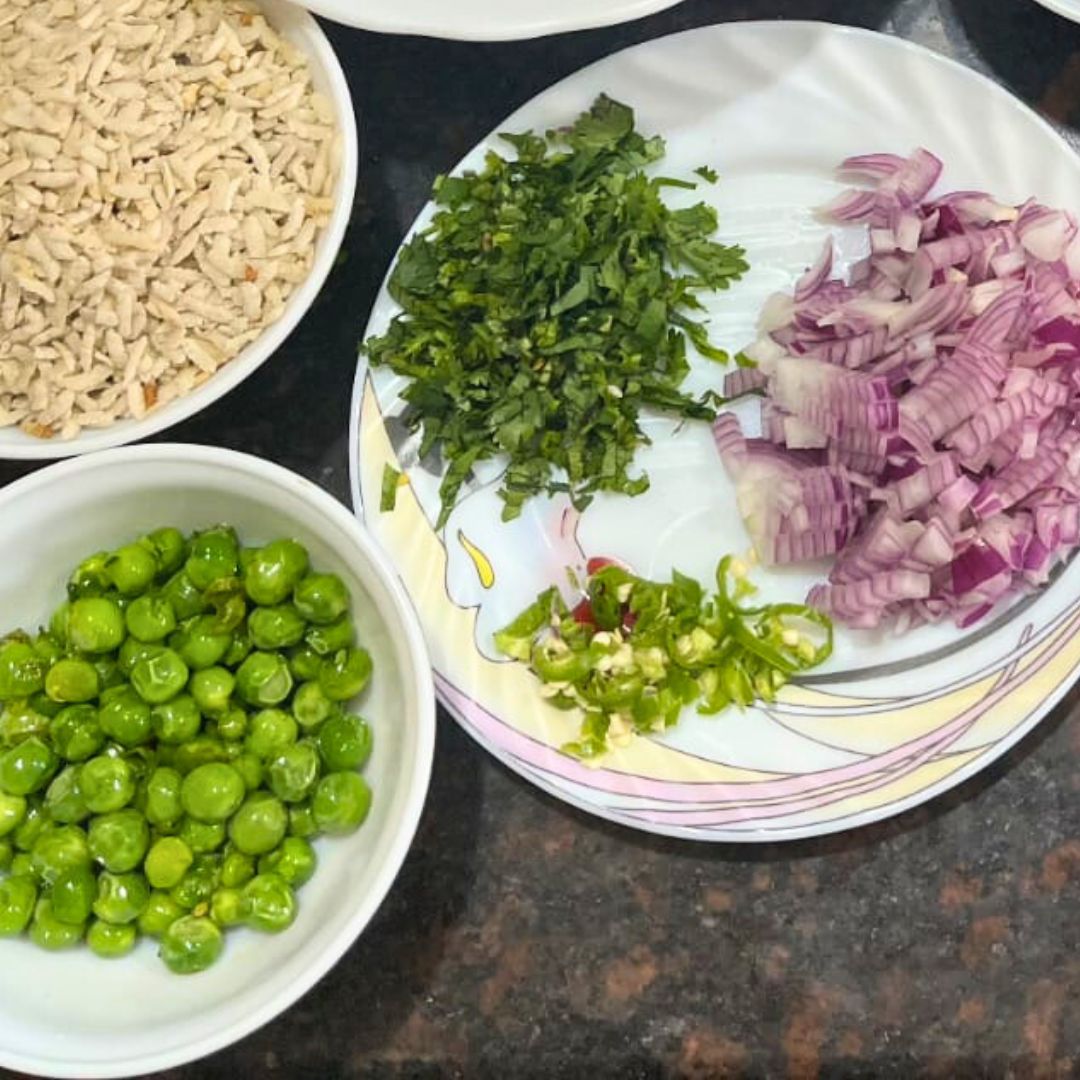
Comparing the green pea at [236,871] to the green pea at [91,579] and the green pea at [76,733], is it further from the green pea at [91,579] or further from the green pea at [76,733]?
the green pea at [91,579]

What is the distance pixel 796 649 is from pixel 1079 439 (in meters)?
0.38

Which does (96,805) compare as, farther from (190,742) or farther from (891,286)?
(891,286)

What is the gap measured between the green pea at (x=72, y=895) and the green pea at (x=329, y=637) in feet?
1.05

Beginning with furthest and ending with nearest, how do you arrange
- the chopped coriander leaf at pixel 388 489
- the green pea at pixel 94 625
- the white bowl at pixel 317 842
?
the chopped coriander leaf at pixel 388 489 → the green pea at pixel 94 625 → the white bowl at pixel 317 842

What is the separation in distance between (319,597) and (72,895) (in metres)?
0.38

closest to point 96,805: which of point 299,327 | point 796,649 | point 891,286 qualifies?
point 299,327

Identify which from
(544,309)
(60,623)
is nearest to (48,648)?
(60,623)

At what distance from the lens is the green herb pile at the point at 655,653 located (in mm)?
1373

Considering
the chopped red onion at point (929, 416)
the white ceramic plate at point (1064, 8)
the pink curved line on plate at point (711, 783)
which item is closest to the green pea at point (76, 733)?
the pink curved line on plate at point (711, 783)

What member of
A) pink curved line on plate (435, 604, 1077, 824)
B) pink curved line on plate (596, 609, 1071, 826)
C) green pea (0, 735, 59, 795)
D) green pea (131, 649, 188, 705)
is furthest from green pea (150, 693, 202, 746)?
pink curved line on plate (596, 609, 1071, 826)

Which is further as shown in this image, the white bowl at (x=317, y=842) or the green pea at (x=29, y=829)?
the green pea at (x=29, y=829)

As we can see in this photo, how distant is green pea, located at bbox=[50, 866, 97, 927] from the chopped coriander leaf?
1.59 ft

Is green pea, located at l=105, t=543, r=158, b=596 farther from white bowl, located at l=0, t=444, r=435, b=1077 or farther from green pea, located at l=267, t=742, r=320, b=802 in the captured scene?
green pea, located at l=267, t=742, r=320, b=802

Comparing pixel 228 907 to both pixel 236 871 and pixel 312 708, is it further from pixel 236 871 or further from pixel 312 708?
pixel 312 708
